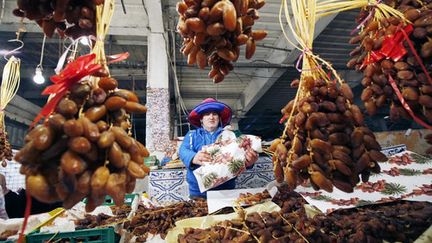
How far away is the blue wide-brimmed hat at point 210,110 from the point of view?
2.78 metres

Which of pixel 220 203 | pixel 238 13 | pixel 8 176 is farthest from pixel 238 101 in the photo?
pixel 238 13

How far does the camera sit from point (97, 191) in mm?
653

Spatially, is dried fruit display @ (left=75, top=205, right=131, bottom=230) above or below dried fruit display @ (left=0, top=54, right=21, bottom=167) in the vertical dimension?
below

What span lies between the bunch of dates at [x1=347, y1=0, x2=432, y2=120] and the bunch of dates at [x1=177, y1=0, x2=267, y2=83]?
0.50m

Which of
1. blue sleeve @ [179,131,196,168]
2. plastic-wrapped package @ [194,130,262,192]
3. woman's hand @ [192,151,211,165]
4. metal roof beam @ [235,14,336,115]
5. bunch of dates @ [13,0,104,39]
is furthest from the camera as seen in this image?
metal roof beam @ [235,14,336,115]

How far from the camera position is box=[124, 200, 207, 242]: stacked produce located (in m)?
1.61

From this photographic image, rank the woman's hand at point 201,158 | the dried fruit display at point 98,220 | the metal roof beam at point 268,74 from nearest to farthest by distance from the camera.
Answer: the dried fruit display at point 98,220, the woman's hand at point 201,158, the metal roof beam at point 268,74

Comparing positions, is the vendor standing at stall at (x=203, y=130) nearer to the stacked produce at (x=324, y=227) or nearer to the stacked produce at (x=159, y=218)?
the stacked produce at (x=159, y=218)

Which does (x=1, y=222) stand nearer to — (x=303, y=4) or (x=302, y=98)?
(x=302, y=98)

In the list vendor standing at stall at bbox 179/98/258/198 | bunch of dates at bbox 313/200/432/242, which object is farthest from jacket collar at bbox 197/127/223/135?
bunch of dates at bbox 313/200/432/242

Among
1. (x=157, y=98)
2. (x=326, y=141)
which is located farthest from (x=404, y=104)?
(x=157, y=98)

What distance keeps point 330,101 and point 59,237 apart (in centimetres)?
144

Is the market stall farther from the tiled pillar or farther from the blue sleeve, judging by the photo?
the tiled pillar

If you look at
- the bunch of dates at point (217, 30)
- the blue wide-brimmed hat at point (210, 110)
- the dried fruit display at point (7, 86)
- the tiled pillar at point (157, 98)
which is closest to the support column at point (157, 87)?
the tiled pillar at point (157, 98)
